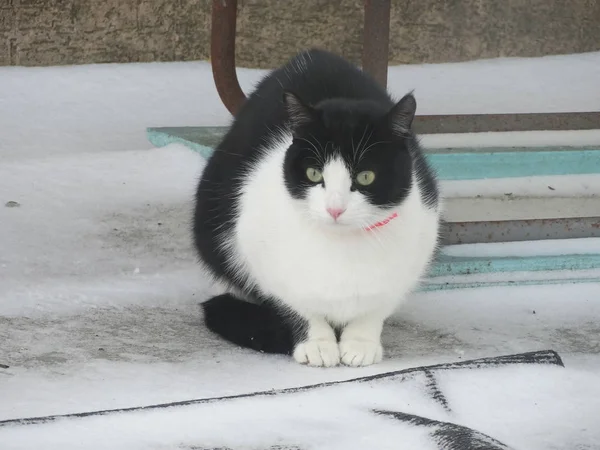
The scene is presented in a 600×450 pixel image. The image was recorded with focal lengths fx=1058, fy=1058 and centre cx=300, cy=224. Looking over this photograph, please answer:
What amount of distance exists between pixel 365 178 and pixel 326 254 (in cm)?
19

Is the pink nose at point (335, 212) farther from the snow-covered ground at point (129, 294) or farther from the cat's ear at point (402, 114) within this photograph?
the snow-covered ground at point (129, 294)

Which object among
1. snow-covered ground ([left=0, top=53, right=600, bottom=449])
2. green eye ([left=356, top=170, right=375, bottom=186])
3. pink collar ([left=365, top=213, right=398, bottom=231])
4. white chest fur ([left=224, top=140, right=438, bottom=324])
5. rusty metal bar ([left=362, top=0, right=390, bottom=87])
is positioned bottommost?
snow-covered ground ([left=0, top=53, right=600, bottom=449])

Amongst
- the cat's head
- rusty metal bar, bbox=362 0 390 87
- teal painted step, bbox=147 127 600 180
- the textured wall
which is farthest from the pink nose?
the textured wall

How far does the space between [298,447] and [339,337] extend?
1.98 ft

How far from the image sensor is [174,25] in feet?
17.2

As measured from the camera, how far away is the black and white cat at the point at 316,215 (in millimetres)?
2025

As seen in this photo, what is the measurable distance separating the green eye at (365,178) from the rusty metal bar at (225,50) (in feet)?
3.97

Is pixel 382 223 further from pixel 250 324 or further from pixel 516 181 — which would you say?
pixel 516 181

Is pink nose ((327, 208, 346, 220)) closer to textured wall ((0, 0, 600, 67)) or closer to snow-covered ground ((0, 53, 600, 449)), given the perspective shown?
snow-covered ground ((0, 53, 600, 449))

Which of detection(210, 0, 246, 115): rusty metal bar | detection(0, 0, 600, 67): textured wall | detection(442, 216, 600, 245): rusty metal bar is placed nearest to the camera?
detection(442, 216, 600, 245): rusty metal bar

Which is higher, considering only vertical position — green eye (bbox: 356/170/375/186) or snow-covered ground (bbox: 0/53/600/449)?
green eye (bbox: 356/170/375/186)

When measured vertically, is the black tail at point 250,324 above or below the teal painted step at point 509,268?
above

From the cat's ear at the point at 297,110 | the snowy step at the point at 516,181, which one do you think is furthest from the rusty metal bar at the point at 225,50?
the cat's ear at the point at 297,110

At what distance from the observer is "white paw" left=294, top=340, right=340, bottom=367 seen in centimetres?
218
